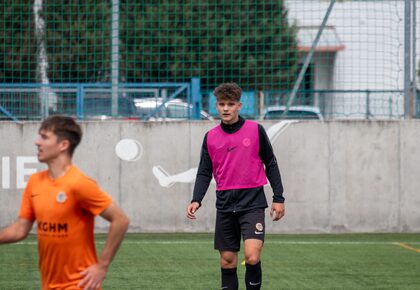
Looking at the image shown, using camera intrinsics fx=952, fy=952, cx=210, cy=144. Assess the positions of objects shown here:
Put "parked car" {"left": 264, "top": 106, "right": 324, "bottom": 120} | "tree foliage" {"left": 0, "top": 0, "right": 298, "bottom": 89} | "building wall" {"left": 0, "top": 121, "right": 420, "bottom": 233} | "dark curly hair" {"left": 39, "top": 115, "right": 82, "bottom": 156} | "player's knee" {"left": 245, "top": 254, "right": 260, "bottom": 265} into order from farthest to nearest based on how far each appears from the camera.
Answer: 1. "tree foliage" {"left": 0, "top": 0, "right": 298, "bottom": 89}
2. "parked car" {"left": 264, "top": 106, "right": 324, "bottom": 120}
3. "building wall" {"left": 0, "top": 121, "right": 420, "bottom": 233}
4. "player's knee" {"left": 245, "top": 254, "right": 260, "bottom": 265}
5. "dark curly hair" {"left": 39, "top": 115, "right": 82, "bottom": 156}

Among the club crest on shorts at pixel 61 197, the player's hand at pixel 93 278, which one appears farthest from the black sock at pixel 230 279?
the club crest on shorts at pixel 61 197

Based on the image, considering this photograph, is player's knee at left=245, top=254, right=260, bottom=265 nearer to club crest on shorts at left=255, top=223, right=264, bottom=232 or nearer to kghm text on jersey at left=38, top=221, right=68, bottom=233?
club crest on shorts at left=255, top=223, right=264, bottom=232

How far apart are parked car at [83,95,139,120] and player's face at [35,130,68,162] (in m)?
10.0

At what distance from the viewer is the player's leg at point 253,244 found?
7.98 metres

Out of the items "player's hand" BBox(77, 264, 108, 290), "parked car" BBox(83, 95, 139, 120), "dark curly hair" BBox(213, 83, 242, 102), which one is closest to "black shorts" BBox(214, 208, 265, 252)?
"dark curly hair" BBox(213, 83, 242, 102)

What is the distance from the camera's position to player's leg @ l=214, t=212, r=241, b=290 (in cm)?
813

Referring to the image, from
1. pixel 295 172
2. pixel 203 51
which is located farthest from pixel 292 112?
pixel 203 51

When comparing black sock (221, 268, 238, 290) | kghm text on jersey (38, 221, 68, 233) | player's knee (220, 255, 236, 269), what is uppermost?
kghm text on jersey (38, 221, 68, 233)

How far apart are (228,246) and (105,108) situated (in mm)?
7363

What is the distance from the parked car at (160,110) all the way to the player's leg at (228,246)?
6892 millimetres

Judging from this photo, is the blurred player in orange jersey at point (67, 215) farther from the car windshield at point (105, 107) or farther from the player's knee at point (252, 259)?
the car windshield at point (105, 107)

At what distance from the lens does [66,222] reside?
5027 millimetres

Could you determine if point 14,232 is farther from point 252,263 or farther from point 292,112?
point 292,112

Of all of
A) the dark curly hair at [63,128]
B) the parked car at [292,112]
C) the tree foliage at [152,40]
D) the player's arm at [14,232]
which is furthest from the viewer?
the tree foliage at [152,40]
